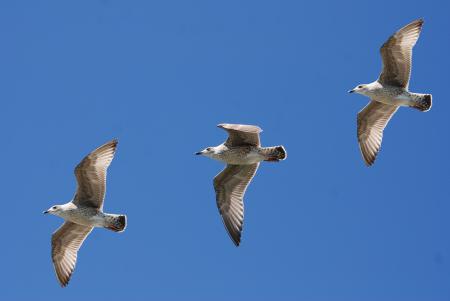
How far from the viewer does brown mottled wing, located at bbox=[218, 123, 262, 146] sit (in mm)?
18969

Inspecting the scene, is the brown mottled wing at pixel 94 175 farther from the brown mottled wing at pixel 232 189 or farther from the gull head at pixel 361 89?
the gull head at pixel 361 89

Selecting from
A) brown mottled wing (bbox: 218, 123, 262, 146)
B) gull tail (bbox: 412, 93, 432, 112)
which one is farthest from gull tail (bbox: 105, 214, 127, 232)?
gull tail (bbox: 412, 93, 432, 112)

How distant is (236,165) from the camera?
20438 millimetres

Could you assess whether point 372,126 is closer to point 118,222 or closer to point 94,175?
point 118,222

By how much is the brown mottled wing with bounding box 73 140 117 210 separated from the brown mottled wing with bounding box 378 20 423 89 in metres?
5.96

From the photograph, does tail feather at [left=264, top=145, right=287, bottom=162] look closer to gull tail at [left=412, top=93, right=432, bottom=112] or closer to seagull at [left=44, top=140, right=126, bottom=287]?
seagull at [left=44, top=140, right=126, bottom=287]

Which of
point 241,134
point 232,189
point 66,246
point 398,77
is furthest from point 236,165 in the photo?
point 398,77

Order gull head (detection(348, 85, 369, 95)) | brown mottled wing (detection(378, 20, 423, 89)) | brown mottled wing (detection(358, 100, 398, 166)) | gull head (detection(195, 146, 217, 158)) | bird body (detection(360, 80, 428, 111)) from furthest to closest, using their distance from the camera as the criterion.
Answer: brown mottled wing (detection(358, 100, 398, 166)) → gull head (detection(348, 85, 369, 95)) → bird body (detection(360, 80, 428, 111)) → brown mottled wing (detection(378, 20, 423, 89)) → gull head (detection(195, 146, 217, 158))

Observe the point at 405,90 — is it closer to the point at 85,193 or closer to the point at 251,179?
the point at 251,179

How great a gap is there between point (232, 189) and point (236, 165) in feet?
1.61

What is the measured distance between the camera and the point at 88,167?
19391 mm

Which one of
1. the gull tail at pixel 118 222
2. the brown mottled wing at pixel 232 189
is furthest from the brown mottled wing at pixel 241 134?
the gull tail at pixel 118 222

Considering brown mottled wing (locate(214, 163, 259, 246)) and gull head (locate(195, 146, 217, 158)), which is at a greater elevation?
gull head (locate(195, 146, 217, 158))

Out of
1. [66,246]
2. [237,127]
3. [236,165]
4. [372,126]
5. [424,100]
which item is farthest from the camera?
[372,126]
